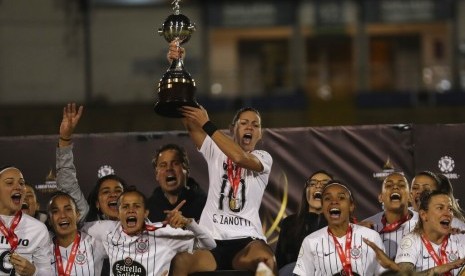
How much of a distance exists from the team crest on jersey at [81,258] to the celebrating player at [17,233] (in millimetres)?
244

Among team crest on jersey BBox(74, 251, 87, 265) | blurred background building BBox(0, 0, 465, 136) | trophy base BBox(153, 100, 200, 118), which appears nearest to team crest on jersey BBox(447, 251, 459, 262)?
trophy base BBox(153, 100, 200, 118)

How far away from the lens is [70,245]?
8.48m

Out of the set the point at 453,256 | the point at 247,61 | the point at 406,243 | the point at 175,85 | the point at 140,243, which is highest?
the point at 247,61

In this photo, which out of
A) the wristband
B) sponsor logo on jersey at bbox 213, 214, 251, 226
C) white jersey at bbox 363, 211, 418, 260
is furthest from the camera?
white jersey at bbox 363, 211, 418, 260

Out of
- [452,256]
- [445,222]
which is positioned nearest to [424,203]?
[445,222]

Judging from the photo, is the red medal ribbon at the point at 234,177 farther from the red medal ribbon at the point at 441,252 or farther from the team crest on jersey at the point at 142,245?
the red medal ribbon at the point at 441,252

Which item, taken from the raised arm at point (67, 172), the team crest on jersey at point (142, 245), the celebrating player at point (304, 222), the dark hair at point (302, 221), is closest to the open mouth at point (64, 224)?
the raised arm at point (67, 172)

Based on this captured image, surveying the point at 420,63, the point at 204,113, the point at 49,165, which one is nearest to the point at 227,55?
the point at 420,63

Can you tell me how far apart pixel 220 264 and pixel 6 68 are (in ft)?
46.3

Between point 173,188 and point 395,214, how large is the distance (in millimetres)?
1858

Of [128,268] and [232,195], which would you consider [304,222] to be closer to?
[232,195]

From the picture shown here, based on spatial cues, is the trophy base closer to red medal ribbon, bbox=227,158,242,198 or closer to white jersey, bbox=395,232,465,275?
red medal ribbon, bbox=227,158,242,198

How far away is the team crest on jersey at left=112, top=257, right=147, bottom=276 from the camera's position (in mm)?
8188

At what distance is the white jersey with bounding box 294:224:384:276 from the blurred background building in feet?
33.4
